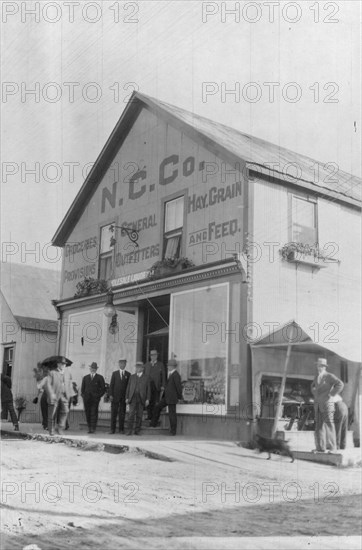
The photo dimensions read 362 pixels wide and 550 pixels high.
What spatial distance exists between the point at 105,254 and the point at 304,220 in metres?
2.69

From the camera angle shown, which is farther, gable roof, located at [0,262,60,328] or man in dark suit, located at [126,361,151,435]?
man in dark suit, located at [126,361,151,435]

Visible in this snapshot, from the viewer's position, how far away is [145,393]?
7.18m

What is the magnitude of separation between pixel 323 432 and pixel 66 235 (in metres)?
3.95

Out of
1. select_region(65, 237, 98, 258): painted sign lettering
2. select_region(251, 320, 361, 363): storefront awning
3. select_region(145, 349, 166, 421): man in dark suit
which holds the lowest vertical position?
select_region(145, 349, 166, 421): man in dark suit

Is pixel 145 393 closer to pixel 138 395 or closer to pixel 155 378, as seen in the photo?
pixel 138 395

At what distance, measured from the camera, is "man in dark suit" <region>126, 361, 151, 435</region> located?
23.4 feet

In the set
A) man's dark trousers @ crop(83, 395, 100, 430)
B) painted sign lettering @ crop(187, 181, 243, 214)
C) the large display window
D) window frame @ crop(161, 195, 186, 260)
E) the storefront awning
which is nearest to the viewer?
the storefront awning

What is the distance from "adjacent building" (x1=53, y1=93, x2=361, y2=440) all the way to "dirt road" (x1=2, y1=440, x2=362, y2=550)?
2.44 ft

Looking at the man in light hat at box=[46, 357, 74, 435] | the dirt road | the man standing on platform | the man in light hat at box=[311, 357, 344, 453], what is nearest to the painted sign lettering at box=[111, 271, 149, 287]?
the man in light hat at box=[46, 357, 74, 435]

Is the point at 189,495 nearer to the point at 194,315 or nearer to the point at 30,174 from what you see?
the point at 194,315

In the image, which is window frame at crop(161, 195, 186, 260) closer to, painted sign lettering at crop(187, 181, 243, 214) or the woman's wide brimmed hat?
painted sign lettering at crop(187, 181, 243, 214)

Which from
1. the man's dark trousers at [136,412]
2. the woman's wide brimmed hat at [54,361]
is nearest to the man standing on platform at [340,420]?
the man's dark trousers at [136,412]

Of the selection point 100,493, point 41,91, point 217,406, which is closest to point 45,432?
point 100,493

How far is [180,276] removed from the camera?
8.46m
